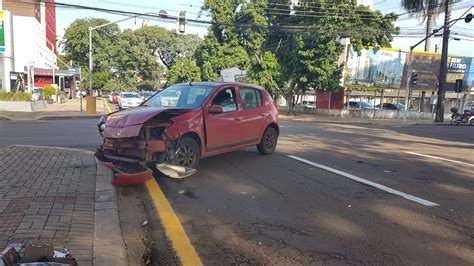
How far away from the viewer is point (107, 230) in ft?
14.7

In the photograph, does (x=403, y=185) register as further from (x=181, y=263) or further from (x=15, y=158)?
(x=15, y=158)

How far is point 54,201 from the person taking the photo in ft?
17.3

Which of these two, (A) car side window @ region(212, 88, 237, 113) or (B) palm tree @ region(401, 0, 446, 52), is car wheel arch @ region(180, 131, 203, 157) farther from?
(B) palm tree @ region(401, 0, 446, 52)

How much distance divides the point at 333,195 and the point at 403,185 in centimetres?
173

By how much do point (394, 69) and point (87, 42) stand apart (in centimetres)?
5451

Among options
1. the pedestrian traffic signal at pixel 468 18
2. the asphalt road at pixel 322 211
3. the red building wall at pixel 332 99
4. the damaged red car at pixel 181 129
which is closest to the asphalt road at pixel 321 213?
the asphalt road at pixel 322 211

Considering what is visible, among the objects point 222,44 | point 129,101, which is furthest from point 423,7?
point 129,101

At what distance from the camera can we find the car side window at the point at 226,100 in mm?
8352

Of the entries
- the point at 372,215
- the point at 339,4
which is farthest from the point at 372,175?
the point at 339,4

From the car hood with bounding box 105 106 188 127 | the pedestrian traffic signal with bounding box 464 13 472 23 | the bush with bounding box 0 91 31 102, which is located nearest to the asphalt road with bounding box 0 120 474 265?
the car hood with bounding box 105 106 188 127

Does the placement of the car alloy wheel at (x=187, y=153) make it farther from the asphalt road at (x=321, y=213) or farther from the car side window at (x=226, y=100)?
the car side window at (x=226, y=100)

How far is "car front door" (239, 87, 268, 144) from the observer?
9.06m

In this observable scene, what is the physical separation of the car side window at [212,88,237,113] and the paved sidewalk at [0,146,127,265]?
99.7 inches

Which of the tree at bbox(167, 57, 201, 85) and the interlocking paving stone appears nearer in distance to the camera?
the interlocking paving stone
